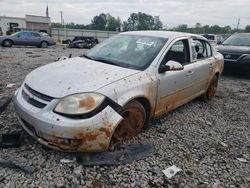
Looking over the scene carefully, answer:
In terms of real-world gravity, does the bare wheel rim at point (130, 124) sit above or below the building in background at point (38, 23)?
below

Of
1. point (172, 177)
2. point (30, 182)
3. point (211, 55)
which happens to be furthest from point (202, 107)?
point (30, 182)

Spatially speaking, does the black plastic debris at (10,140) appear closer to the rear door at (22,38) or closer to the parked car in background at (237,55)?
the parked car in background at (237,55)

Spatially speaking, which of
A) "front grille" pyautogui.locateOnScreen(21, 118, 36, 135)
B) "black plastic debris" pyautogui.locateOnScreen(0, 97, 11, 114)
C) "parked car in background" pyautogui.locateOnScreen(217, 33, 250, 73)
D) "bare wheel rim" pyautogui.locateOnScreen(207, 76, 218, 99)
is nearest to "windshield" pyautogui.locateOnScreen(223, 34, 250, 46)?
"parked car in background" pyautogui.locateOnScreen(217, 33, 250, 73)

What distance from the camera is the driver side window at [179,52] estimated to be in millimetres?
4511

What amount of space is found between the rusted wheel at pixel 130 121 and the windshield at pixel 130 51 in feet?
2.00

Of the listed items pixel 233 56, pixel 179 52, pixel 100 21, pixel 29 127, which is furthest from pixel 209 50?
pixel 100 21

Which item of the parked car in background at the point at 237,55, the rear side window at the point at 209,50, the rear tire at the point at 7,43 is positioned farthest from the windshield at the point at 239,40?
the rear tire at the point at 7,43

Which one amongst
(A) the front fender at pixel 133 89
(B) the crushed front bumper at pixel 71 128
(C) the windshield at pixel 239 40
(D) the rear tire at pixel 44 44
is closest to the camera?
(B) the crushed front bumper at pixel 71 128

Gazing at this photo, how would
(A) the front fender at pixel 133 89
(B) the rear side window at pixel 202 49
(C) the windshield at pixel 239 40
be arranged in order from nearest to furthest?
(A) the front fender at pixel 133 89, (B) the rear side window at pixel 202 49, (C) the windshield at pixel 239 40

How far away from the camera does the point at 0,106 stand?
15.4 ft

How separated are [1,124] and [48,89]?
1498 millimetres

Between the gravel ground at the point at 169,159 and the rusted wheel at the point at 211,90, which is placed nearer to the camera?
the gravel ground at the point at 169,159

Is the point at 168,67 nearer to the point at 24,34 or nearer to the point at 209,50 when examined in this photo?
the point at 209,50

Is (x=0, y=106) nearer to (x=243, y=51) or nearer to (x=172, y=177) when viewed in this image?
(x=172, y=177)
